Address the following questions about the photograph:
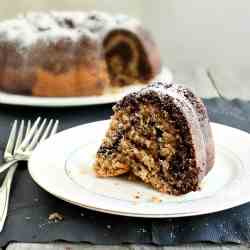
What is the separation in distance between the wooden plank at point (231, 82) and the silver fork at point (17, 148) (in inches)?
36.6

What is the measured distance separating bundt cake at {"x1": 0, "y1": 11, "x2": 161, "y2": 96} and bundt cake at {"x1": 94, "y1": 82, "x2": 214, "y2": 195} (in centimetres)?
89

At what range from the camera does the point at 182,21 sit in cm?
374

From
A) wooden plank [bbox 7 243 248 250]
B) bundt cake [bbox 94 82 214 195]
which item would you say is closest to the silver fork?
wooden plank [bbox 7 243 248 250]

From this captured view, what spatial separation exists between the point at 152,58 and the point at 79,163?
1.31 metres

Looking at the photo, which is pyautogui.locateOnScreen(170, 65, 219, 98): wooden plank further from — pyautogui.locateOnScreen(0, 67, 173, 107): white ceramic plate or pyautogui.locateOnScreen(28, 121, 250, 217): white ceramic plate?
pyautogui.locateOnScreen(28, 121, 250, 217): white ceramic plate

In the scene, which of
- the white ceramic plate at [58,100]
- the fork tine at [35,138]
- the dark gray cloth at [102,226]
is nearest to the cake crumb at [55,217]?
the dark gray cloth at [102,226]

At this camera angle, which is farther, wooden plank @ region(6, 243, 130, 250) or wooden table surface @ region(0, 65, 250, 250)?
wooden table surface @ region(0, 65, 250, 250)

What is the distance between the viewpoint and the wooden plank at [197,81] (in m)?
2.64

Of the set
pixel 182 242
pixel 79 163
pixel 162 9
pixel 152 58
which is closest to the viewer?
pixel 182 242

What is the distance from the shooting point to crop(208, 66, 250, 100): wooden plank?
8.71ft

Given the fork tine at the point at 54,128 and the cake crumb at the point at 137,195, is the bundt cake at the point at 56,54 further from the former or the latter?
the cake crumb at the point at 137,195

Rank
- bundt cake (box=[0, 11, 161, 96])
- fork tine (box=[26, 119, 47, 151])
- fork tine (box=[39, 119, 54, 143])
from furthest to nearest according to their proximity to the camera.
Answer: bundt cake (box=[0, 11, 161, 96])
fork tine (box=[39, 119, 54, 143])
fork tine (box=[26, 119, 47, 151])

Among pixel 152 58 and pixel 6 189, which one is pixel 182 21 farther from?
pixel 6 189

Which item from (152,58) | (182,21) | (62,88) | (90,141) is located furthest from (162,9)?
(90,141)
